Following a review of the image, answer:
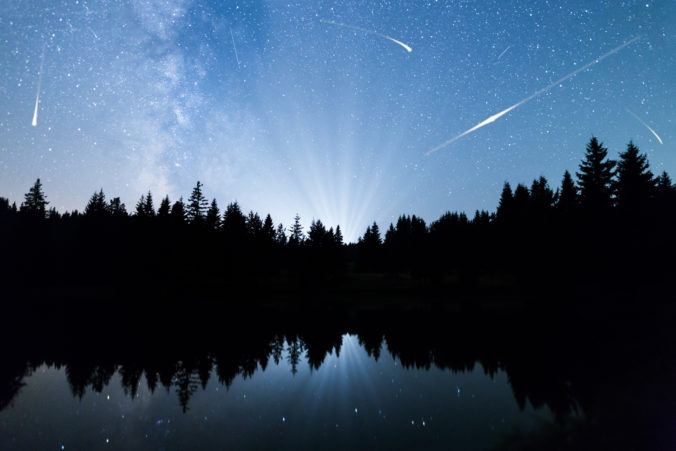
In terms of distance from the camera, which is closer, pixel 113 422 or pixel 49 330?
pixel 113 422

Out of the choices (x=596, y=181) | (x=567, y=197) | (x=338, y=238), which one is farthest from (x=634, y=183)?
(x=338, y=238)

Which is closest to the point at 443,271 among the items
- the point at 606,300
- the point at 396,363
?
the point at 606,300

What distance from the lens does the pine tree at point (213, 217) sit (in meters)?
73.0

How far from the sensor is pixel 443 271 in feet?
235

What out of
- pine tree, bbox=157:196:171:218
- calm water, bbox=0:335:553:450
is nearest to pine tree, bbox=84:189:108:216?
A: pine tree, bbox=157:196:171:218

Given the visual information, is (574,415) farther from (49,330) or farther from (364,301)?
(364,301)

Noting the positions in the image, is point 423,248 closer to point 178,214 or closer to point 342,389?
point 178,214

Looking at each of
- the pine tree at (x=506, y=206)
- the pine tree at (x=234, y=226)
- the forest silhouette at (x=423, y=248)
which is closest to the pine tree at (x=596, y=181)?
the forest silhouette at (x=423, y=248)

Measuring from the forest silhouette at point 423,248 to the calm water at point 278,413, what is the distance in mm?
41234

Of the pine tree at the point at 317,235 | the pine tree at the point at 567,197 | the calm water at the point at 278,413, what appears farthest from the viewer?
the pine tree at the point at 317,235

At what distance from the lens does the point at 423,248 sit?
72375 millimetres

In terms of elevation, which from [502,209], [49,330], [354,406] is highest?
[502,209]

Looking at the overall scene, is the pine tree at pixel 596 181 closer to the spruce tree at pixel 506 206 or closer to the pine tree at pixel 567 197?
the pine tree at pixel 567 197

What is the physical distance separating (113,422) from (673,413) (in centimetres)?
1625
